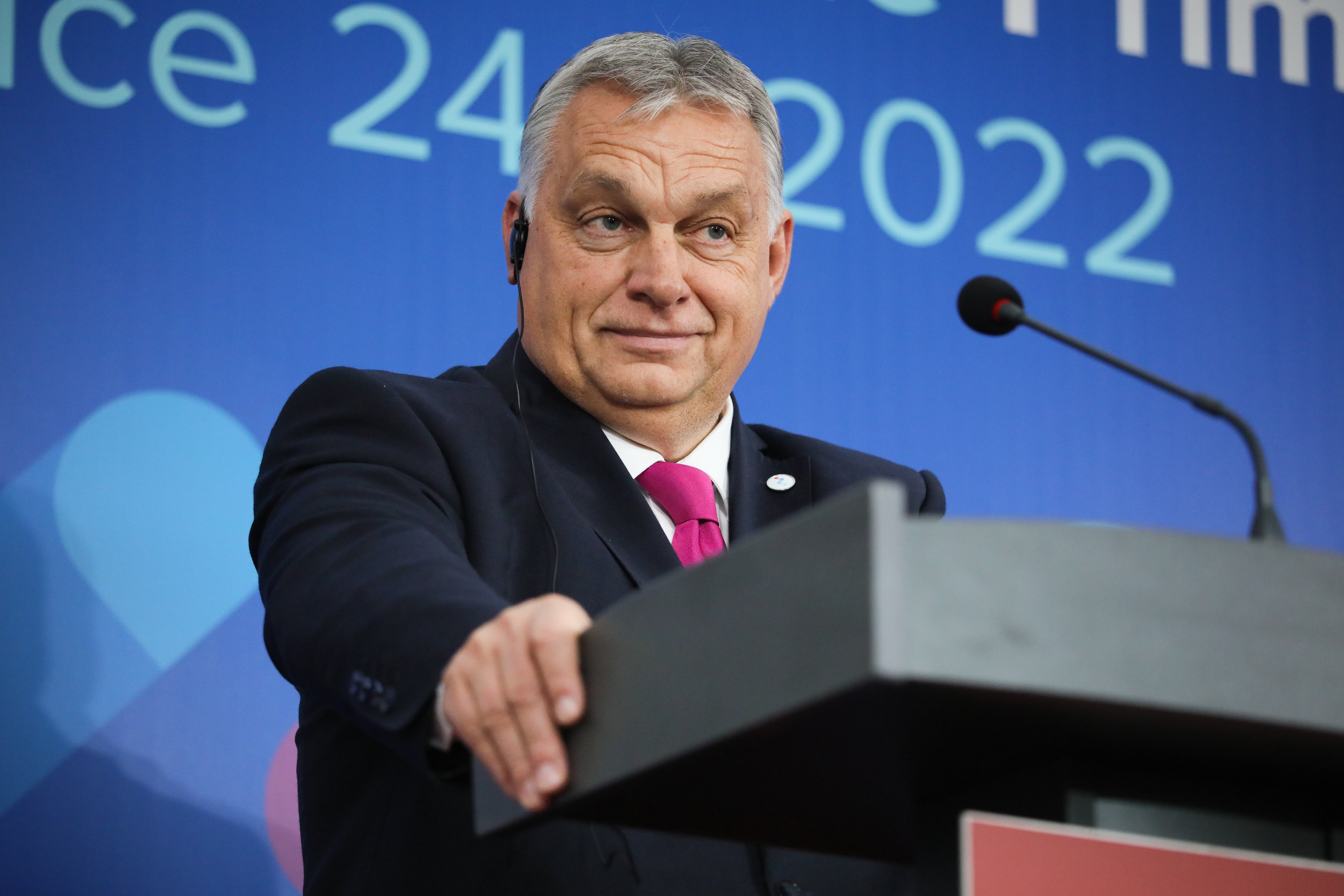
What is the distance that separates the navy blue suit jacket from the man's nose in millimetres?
167

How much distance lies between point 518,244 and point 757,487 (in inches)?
17.9

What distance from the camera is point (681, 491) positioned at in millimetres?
1656

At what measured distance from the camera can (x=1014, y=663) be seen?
536 mm

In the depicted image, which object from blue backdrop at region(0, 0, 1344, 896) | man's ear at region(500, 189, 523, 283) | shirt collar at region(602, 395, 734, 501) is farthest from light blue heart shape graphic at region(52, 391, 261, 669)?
shirt collar at region(602, 395, 734, 501)

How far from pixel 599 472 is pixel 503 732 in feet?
3.04

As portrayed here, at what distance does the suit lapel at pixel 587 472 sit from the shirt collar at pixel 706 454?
0.05 metres

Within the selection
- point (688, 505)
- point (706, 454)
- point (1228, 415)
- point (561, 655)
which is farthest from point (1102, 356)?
point (561, 655)

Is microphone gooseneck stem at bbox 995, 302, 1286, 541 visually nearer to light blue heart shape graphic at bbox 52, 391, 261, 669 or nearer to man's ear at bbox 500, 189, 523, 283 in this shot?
man's ear at bbox 500, 189, 523, 283

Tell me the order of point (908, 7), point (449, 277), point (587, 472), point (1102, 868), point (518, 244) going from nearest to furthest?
1. point (1102, 868)
2. point (587, 472)
3. point (518, 244)
4. point (449, 277)
5. point (908, 7)

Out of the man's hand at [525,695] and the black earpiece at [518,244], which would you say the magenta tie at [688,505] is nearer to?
the black earpiece at [518,244]

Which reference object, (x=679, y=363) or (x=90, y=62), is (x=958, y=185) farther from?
(x=90, y=62)

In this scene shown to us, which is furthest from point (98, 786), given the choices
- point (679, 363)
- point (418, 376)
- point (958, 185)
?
point (958, 185)

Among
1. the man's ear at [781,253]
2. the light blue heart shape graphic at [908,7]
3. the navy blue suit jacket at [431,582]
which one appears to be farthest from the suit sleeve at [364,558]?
the light blue heart shape graphic at [908,7]

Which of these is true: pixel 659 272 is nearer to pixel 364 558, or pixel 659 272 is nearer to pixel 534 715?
pixel 364 558
